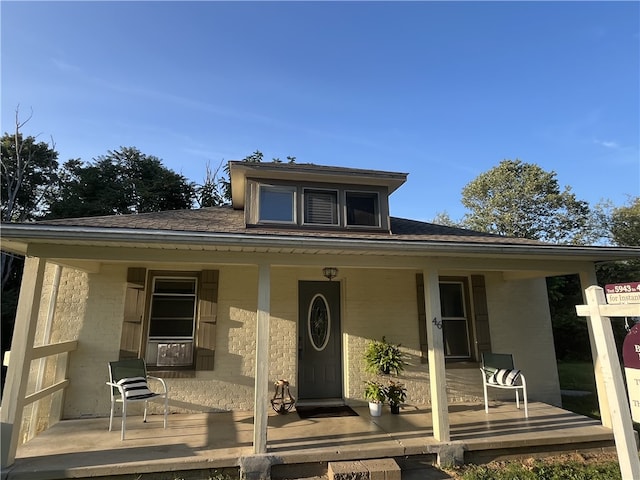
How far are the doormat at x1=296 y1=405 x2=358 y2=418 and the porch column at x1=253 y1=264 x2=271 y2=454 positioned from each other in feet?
4.77

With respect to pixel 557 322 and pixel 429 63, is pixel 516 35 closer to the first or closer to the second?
pixel 429 63

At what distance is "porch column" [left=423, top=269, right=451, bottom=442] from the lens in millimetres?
4113

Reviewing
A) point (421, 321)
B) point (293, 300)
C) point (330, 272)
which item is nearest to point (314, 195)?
point (330, 272)

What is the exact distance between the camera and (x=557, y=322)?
13594 mm

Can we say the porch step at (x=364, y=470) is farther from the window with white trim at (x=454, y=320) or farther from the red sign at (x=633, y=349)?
the window with white trim at (x=454, y=320)

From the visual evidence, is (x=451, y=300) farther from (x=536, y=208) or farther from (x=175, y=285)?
(x=536, y=208)

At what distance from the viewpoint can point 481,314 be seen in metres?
6.34

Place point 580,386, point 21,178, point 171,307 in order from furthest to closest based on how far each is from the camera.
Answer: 1. point 21,178
2. point 580,386
3. point 171,307

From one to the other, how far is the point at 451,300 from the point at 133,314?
18.3 ft

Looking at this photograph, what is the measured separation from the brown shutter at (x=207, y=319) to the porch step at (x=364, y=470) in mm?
2666

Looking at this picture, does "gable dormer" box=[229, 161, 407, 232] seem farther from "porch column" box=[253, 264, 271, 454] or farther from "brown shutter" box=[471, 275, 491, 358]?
"brown shutter" box=[471, 275, 491, 358]

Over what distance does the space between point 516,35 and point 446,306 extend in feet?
19.6

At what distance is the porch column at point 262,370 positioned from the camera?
147 inches

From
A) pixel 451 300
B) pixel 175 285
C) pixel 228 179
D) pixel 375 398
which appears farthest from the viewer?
pixel 228 179
